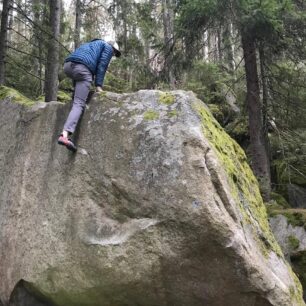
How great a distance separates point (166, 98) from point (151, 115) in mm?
338

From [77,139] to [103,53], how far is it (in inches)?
54.3

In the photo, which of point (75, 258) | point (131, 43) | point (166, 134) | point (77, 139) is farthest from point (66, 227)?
point (131, 43)

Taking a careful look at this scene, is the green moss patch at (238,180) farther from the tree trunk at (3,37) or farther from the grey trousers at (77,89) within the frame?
the tree trunk at (3,37)

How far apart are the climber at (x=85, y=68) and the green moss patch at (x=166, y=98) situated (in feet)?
3.07

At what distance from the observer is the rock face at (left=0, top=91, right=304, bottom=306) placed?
4719 millimetres

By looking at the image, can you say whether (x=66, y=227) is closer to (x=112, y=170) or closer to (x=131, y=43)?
(x=112, y=170)

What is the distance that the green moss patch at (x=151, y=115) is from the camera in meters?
5.27

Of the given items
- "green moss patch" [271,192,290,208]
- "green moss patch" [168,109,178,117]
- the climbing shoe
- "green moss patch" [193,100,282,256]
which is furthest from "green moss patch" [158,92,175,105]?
"green moss patch" [271,192,290,208]

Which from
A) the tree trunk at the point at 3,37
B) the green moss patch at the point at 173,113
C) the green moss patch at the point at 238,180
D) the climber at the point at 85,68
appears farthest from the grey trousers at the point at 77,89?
the tree trunk at the point at 3,37

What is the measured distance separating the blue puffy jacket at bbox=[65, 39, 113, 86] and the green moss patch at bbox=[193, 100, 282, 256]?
1527 millimetres

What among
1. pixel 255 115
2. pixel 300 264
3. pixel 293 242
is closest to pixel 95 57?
pixel 293 242

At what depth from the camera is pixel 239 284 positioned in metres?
4.71

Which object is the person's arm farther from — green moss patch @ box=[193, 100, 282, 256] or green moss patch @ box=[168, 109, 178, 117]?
green moss patch @ box=[193, 100, 282, 256]

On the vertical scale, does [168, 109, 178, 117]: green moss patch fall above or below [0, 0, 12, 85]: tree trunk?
below
